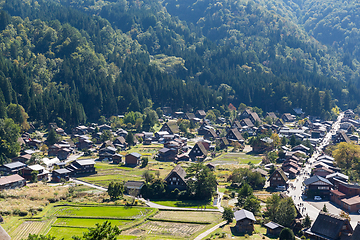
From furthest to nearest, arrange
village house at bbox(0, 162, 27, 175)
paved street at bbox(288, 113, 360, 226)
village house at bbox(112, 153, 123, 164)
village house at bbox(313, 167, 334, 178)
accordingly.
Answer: village house at bbox(112, 153, 123, 164) < village house at bbox(0, 162, 27, 175) < village house at bbox(313, 167, 334, 178) < paved street at bbox(288, 113, 360, 226)

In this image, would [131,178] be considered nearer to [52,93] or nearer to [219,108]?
[52,93]

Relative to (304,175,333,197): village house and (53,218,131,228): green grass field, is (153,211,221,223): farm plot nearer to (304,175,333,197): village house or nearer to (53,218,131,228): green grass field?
(53,218,131,228): green grass field

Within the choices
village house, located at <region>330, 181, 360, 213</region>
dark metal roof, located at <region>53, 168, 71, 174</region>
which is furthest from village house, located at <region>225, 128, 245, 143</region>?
dark metal roof, located at <region>53, 168, 71, 174</region>

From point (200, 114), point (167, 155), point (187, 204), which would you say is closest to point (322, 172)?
point (187, 204)

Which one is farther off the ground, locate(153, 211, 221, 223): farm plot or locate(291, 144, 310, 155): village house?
locate(153, 211, 221, 223): farm plot

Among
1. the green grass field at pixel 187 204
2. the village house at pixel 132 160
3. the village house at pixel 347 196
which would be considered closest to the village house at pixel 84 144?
the village house at pixel 132 160

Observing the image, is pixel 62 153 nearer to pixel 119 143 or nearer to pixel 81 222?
pixel 119 143
